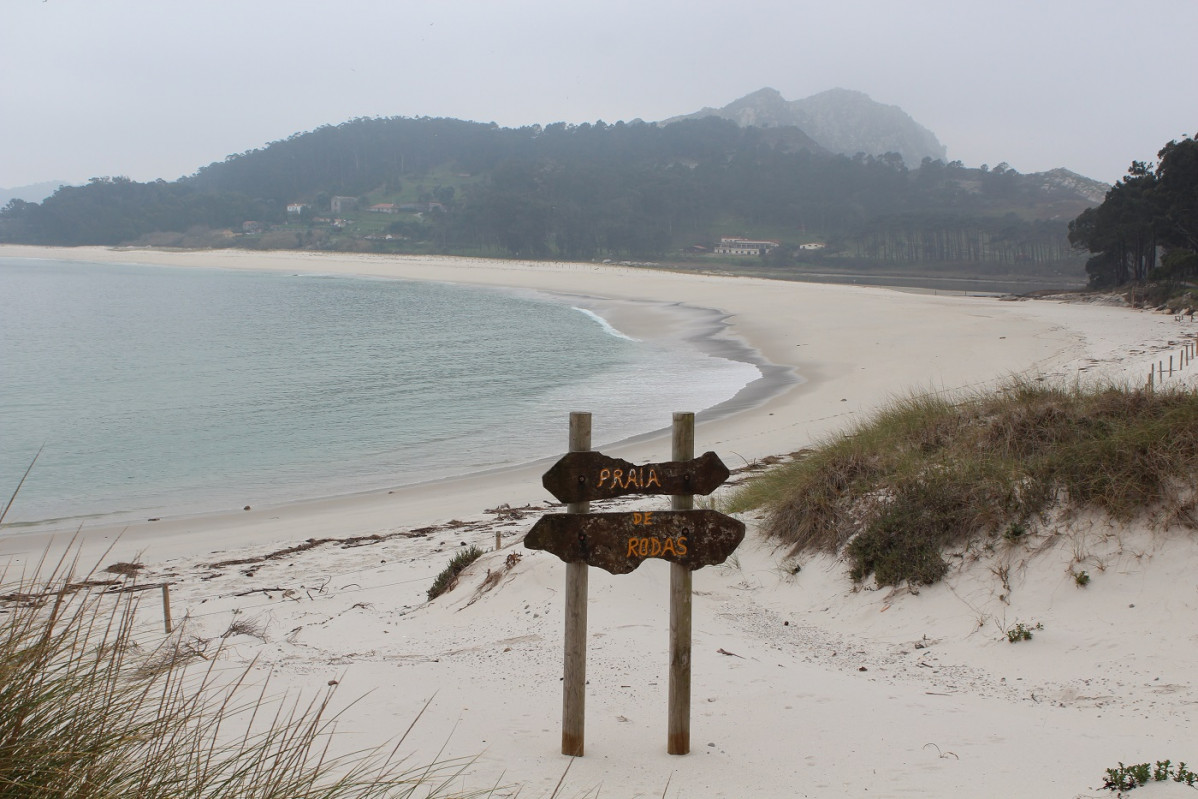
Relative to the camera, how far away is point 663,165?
15638 centimetres

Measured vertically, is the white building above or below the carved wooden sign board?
above

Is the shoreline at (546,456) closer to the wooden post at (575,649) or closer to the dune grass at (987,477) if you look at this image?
the wooden post at (575,649)

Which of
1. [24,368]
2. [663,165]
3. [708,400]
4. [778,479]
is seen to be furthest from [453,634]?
[663,165]

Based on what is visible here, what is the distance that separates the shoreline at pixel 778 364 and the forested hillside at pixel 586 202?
161 feet

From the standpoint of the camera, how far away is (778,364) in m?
24.7

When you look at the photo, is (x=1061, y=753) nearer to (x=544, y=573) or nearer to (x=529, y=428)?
(x=544, y=573)

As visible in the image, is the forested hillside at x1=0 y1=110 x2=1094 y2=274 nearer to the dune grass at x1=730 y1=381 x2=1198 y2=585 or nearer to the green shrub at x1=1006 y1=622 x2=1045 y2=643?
the dune grass at x1=730 y1=381 x2=1198 y2=585

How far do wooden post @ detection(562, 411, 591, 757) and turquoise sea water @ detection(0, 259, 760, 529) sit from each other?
1005 cm

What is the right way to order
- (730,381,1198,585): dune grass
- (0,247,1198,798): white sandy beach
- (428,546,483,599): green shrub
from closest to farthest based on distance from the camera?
(0,247,1198,798): white sandy beach
(730,381,1198,585): dune grass
(428,546,483,599): green shrub

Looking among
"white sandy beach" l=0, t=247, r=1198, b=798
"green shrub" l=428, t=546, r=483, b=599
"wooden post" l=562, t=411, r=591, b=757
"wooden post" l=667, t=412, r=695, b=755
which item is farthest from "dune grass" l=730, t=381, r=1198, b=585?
"wooden post" l=562, t=411, r=591, b=757

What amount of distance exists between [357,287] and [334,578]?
64.1m

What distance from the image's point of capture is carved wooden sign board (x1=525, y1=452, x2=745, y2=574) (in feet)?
13.9

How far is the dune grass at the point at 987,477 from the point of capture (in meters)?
5.98

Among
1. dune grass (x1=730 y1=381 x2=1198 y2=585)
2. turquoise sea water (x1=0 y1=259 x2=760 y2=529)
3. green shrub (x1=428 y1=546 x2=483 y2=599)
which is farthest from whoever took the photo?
turquoise sea water (x1=0 y1=259 x2=760 y2=529)
